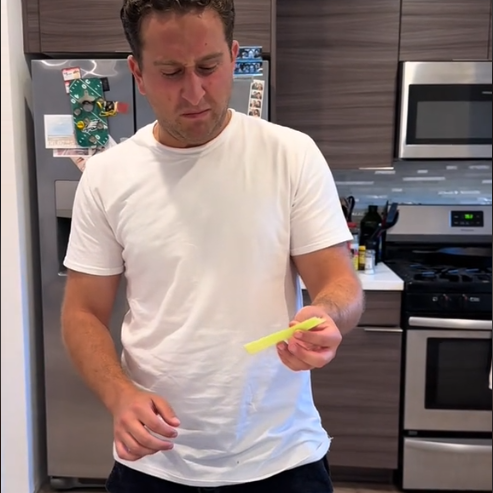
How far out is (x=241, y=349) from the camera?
1070mm

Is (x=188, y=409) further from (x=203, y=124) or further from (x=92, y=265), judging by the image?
(x=203, y=124)

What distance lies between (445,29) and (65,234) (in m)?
1.74

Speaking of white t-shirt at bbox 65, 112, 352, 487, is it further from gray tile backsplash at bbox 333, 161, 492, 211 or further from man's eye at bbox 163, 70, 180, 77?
gray tile backsplash at bbox 333, 161, 492, 211

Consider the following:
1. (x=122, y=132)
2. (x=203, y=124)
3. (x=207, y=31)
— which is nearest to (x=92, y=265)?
(x=203, y=124)

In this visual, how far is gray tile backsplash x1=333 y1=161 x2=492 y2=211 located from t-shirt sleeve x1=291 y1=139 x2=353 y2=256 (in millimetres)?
1838

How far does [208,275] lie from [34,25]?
1.63m

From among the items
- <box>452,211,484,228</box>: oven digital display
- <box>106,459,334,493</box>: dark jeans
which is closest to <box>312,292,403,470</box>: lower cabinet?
<box>452,211,484,228</box>: oven digital display

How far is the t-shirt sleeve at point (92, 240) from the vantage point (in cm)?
114

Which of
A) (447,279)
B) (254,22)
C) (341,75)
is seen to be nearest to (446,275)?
(447,279)

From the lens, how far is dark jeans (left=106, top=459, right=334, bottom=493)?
108cm

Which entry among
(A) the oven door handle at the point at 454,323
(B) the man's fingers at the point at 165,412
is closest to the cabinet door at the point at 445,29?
(A) the oven door handle at the point at 454,323

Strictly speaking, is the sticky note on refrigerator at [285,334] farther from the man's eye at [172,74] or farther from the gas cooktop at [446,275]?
the gas cooktop at [446,275]

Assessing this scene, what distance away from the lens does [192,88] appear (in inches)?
41.0

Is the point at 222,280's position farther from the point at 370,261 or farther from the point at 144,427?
the point at 370,261
